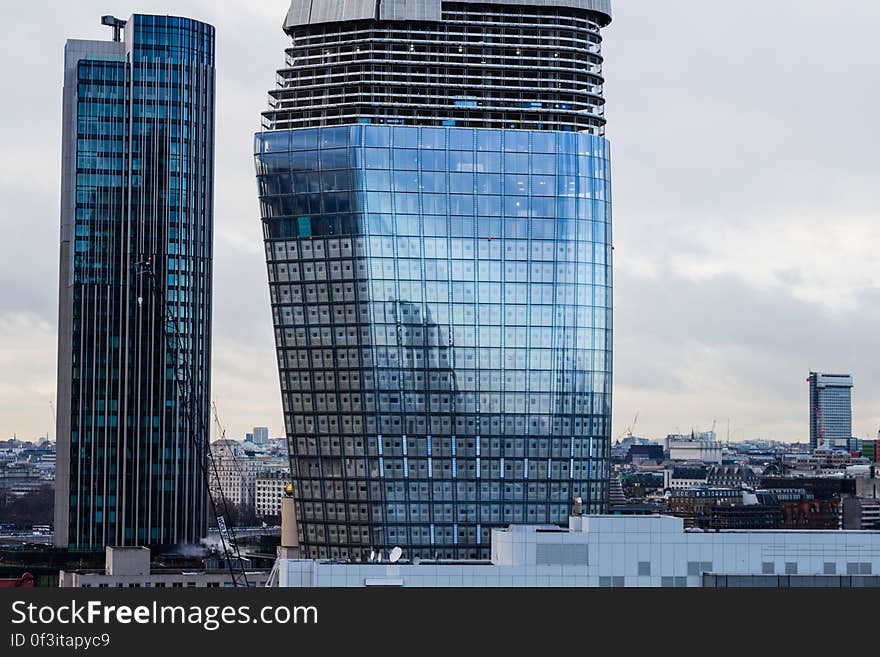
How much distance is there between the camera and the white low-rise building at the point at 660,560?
147 metres

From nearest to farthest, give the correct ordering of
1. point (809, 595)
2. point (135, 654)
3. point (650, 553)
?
point (135, 654), point (809, 595), point (650, 553)

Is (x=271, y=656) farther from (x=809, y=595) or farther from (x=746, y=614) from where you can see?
(x=809, y=595)

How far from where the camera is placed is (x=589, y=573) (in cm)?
14925

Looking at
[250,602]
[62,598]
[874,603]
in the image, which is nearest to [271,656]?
[250,602]

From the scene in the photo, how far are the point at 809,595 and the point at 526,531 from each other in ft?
103

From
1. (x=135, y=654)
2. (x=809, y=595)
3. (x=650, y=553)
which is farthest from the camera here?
(x=650, y=553)

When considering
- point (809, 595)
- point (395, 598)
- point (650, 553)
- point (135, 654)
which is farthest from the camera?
point (650, 553)

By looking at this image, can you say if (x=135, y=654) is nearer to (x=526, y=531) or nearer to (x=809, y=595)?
(x=809, y=595)

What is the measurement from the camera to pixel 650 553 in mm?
148125

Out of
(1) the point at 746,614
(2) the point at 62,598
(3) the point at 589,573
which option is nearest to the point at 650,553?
(3) the point at 589,573

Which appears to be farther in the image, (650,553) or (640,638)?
(650,553)

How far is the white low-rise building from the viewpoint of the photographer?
147000 mm

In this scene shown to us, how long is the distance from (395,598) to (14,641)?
19.5 metres

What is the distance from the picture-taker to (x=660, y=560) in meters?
148
